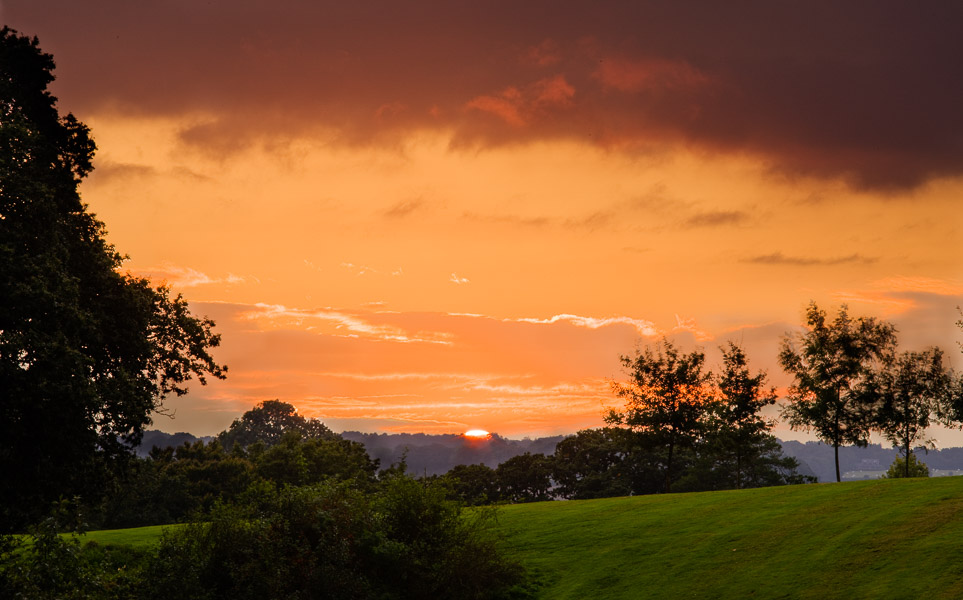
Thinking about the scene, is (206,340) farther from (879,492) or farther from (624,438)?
(624,438)

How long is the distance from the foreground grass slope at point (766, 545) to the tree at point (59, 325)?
1911cm

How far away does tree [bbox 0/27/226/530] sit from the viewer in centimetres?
2603

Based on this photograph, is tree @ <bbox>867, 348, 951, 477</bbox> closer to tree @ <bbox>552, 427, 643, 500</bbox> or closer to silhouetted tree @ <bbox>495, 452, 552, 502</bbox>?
tree @ <bbox>552, 427, 643, 500</bbox>

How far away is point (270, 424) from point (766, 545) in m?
172

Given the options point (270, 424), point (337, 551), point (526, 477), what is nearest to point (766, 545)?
point (337, 551)

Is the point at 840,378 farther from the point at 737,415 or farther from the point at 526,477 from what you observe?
the point at 526,477

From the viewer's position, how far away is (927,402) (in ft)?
246

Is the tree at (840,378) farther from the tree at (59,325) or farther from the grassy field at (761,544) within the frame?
the tree at (59,325)

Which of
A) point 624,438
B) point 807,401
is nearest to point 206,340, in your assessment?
point 624,438

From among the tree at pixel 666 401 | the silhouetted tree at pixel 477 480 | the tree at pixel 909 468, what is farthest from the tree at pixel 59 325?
the tree at pixel 909 468

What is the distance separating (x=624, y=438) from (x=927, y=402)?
29346 millimetres

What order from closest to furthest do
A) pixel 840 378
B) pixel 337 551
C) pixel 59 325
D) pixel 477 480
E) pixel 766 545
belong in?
pixel 59 325 → pixel 337 551 → pixel 766 545 → pixel 840 378 → pixel 477 480

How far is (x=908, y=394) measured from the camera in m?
74.2

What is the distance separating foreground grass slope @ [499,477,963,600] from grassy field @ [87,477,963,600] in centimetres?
5
